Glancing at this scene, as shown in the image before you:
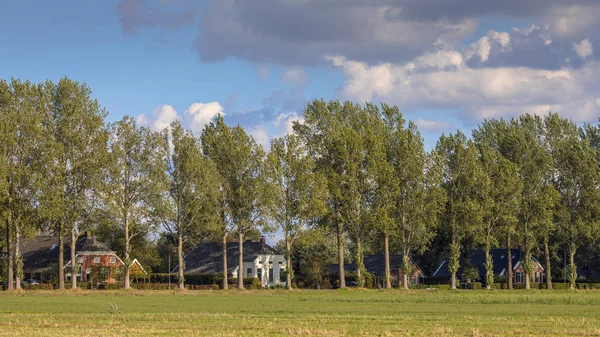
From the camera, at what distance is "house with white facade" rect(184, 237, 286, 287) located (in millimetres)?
107562

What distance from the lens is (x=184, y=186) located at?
269ft

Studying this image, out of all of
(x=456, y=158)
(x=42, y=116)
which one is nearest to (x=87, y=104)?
(x=42, y=116)

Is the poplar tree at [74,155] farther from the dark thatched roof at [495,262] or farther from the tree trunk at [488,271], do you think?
the dark thatched roof at [495,262]

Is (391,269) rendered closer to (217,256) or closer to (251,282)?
(217,256)

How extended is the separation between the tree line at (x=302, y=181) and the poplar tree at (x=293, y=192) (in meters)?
0.15

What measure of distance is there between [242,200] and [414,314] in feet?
137

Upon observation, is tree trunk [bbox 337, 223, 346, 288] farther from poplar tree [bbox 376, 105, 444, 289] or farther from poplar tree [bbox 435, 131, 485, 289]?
poplar tree [bbox 435, 131, 485, 289]

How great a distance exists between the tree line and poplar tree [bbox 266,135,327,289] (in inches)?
6.0

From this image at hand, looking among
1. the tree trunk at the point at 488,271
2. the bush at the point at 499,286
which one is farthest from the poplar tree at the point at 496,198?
the bush at the point at 499,286

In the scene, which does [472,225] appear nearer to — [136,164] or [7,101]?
[136,164]

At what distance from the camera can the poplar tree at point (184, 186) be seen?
8094cm

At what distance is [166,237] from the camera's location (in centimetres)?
12238

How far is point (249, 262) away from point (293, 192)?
1062 inches

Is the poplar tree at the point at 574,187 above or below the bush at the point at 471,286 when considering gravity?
above
